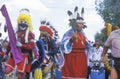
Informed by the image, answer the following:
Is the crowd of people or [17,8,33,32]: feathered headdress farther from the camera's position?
[17,8,33,32]: feathered headdress

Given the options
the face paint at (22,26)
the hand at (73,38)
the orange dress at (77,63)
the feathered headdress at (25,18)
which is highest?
the feathered headdress at (25,18)

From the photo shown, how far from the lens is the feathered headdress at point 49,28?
1585 centimetres

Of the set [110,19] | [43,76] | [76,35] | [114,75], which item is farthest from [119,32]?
[110,19]

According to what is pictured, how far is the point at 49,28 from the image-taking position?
52.5ft

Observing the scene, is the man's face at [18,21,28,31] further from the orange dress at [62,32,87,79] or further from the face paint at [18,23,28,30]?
the orange dress at [62,32,87,79]

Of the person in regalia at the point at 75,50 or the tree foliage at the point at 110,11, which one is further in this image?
the tree foliage at the point at 110,11

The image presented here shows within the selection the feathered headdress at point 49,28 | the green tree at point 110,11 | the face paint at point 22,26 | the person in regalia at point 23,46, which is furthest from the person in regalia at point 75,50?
the green tree at point 110,11

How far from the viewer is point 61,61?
14.1 m

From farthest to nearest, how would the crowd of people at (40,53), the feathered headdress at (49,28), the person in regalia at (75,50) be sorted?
1. the feathered headdress at (49,28)
2. the person in regalia at (75,50)
3. the crowd of people at (40,53)

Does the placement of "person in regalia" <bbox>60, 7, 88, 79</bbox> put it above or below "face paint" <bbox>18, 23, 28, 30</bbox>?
below

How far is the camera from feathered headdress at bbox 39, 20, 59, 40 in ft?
52.0

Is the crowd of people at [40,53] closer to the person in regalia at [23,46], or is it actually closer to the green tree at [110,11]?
the person in regalia at [23,46]

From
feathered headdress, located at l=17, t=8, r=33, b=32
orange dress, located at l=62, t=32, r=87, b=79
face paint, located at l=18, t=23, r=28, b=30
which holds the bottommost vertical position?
orange dress, located at l=62, t=32, r=87, b=79

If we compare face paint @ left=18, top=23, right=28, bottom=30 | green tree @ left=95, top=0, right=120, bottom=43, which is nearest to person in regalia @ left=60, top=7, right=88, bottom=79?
face paint @ left=18, top=23, right=28, bottom=30
